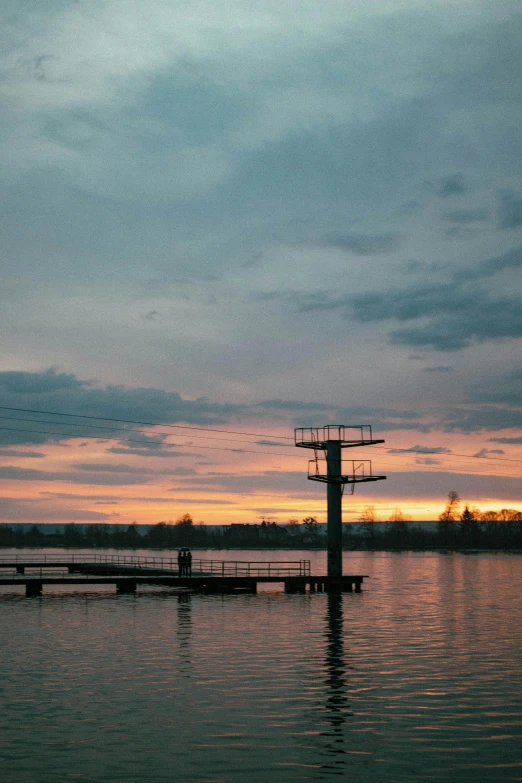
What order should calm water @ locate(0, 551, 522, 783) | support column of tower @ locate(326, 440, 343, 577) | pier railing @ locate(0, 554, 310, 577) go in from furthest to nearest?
pier railing @ locate(0, 554, 310, 577)
support column of tower @ locate(326, 440, 343, 577)
calm water @ locate(0, 551, 522, 783)

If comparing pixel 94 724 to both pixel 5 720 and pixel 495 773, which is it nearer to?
pixel 5 720

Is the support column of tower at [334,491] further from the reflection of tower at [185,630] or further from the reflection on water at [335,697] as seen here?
the reflection on water at [335,697]

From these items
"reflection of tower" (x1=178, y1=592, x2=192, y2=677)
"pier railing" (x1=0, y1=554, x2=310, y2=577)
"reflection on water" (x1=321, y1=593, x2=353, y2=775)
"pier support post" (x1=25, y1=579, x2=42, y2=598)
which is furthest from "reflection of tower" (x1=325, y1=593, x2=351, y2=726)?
"pier support post" (x1=25, y1=579, x2=42, y2=598)

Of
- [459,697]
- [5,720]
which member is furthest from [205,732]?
[459,697]

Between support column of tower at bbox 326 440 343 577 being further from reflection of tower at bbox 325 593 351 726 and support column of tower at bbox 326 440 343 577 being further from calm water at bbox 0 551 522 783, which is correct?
calm water at bbox 0 551 522 783

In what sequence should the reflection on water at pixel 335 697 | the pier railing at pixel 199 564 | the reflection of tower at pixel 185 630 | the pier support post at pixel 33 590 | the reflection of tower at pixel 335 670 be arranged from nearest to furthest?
the reflection on water at pixel 335 697 < the reflection of tower at pixel 335 670 < the reflection of tower at pixel 185 630 < the pier support post at pixel 33 590 < the pier railing at pixel 199 564

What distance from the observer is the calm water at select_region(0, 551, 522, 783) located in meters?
19.8

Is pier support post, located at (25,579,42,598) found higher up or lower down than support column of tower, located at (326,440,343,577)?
lower down

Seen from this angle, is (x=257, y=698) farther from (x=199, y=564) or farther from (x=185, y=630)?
(x=199, y=564)

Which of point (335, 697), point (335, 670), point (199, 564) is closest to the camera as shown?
point (335, 697)

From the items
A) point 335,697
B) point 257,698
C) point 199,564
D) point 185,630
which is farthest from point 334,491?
→ point 199,564

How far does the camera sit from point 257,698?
2727 centimetres

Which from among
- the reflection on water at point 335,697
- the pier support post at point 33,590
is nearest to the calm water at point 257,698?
the reflection on water at point 335,697

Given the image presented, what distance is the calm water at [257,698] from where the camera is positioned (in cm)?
1984
